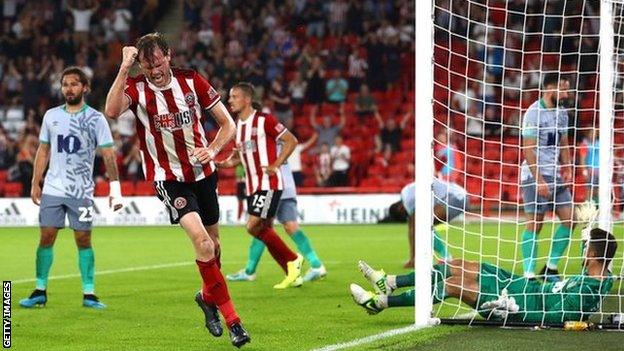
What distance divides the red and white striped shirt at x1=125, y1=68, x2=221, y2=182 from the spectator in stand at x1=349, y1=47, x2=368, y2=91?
849 inches

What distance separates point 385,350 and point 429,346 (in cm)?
36

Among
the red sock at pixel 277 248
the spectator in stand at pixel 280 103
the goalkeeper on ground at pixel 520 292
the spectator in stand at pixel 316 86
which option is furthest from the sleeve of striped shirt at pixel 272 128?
the spectator in stand at pixel 316 86

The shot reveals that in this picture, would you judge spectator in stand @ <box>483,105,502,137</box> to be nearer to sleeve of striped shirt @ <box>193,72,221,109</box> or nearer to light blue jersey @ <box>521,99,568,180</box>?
light blue jersey @ <box>521,99,568,180</box>

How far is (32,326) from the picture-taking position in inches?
376

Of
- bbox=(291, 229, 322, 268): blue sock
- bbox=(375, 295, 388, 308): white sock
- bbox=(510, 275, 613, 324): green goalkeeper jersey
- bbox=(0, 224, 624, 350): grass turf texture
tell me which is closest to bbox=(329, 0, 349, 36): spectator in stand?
bbox=(0, 224, 624, 350): grass turf texture

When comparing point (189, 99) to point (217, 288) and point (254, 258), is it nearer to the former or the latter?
point (217, 288)

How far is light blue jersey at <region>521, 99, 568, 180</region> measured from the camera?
1227 cm

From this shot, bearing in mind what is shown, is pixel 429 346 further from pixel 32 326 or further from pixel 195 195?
pixel 32 326

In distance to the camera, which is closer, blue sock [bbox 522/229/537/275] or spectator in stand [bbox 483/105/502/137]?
blue sock [bbox 522/229/537/275]

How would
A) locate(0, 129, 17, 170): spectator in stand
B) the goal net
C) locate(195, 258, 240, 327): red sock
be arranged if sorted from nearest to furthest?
locate(195, 258, 240, 327): red sock
the goal net
locate(0, 129, 17, 170): spectator in stand

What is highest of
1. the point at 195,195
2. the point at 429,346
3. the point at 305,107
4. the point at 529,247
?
the point at 195,195

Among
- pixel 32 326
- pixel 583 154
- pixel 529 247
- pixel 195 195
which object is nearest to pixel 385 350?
pixel 195 195

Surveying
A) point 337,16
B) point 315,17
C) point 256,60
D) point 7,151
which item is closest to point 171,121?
point 7,151

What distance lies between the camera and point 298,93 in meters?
30.1
